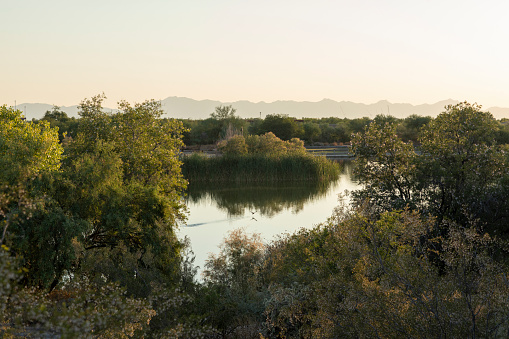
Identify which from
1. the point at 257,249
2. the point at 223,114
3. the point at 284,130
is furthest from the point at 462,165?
the point at 223,114

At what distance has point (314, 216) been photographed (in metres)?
27.9

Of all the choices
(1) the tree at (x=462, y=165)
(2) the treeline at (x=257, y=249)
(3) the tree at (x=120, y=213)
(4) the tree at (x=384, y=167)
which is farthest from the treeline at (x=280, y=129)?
(3) the tree at (x=120, y=213)

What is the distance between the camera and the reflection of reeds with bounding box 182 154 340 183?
40938mm

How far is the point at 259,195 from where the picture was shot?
116 feet

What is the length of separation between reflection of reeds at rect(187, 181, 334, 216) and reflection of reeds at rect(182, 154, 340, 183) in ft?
2.79

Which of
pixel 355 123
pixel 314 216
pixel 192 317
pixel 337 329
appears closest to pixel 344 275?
pixel 337 329

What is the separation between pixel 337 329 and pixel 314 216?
19.8 metres

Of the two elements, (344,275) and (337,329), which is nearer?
(337,329)

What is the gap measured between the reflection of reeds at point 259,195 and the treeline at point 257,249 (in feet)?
33.8

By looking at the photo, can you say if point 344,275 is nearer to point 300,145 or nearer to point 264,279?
point 264,279

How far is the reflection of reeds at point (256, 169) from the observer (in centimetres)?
4094

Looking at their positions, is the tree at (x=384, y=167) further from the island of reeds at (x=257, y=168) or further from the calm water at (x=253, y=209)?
the island of reeds at (x=257, y=168)

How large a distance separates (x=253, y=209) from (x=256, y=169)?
10.9 m

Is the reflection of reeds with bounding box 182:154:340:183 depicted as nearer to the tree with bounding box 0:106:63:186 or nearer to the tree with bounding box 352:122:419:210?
the tree with bounding box 0:106:63:186
